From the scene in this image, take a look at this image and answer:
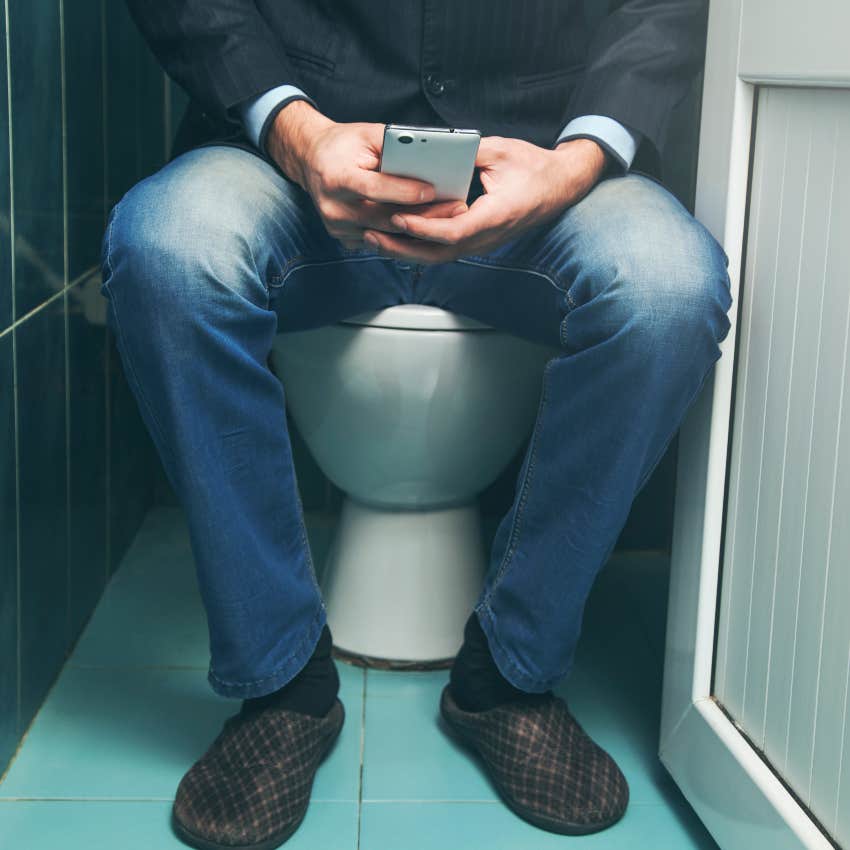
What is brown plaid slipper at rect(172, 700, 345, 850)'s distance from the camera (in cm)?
99

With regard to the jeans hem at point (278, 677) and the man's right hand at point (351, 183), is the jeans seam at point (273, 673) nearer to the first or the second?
the jeans hem at point (278, 677)

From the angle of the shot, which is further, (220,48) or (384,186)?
(220,48)

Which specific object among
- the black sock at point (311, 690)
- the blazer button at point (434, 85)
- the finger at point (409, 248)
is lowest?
the black sock at point (311, 690)

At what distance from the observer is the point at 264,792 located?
1005mm

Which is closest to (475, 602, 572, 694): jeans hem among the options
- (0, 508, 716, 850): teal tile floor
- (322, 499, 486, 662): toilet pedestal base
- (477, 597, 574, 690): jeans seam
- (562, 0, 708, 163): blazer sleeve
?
(477, 597, 574, 690): jeans seam

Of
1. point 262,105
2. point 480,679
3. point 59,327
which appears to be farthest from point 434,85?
point 480,679

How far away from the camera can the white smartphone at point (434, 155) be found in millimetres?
906

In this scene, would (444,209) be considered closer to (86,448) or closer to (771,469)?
(771,469)

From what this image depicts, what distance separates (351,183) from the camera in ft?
3.12

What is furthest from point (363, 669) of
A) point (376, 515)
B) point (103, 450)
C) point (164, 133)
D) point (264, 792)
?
point (164, 133)

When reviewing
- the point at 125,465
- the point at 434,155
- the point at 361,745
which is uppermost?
the point at 434,155

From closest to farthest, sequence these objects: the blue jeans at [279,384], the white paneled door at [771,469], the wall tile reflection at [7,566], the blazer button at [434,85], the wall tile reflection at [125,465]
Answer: the white paneled door at [771,469] → the blue jeans at [279,384] → the wall tile reflection at [7,566] → the blazer button at [434,85] → the wall tile reflection at [125,465]

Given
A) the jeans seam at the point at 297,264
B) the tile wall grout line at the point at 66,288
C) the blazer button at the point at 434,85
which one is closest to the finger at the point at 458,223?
the jeans seam at the point at 297,264

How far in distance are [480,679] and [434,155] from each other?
46 cm
